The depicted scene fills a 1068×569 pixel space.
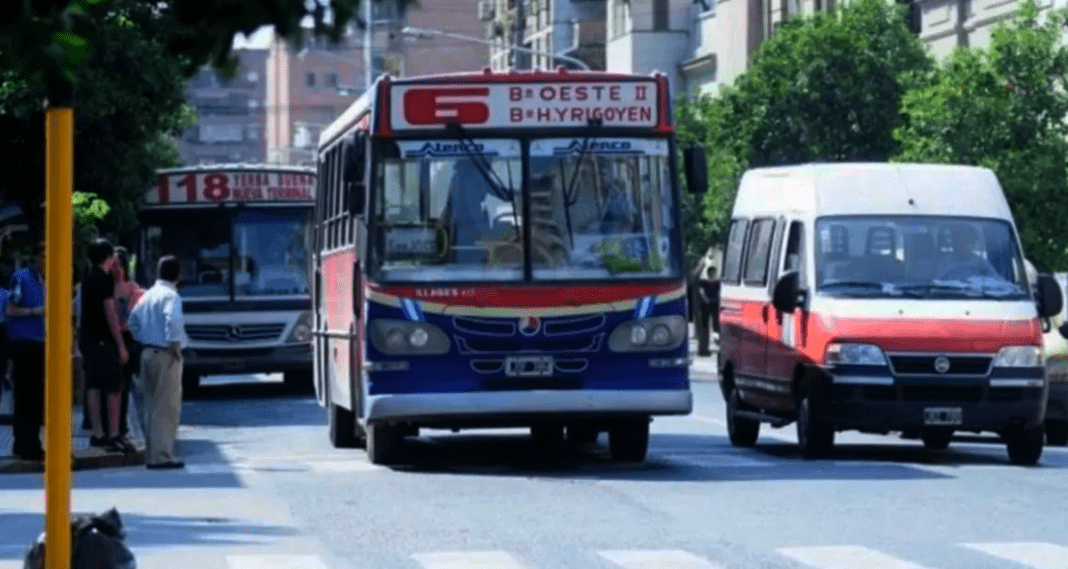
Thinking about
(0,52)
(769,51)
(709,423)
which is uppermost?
(769,51)

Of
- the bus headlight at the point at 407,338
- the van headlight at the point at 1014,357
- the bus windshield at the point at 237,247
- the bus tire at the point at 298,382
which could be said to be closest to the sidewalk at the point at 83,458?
the bus headlight at the point at 407,338

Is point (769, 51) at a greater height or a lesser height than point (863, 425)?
greater

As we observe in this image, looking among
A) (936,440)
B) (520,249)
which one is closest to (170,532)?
(520,249)

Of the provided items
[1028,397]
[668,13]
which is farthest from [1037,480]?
[668,13]

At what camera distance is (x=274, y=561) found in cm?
1372

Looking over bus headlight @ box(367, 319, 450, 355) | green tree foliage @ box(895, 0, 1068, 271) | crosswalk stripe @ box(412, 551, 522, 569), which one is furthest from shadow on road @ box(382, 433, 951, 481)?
green tree foliage @ box(895, 0, 1068, 271)

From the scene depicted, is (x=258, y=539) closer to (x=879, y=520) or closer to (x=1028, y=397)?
(x=879, y=520)

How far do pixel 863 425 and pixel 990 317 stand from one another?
4.04ft

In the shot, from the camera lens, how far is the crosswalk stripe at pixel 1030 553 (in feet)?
43.2

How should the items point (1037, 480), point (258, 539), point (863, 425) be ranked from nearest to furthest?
point (258, 539) < point (1037, 480) < point (863, 425)

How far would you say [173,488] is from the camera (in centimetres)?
1947

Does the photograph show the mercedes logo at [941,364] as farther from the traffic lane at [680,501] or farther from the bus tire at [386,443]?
the bus tire at [386,443]

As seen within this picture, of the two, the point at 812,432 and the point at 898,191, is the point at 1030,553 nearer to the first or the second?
the point at 812,432

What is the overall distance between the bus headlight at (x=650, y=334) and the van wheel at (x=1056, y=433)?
5.95 meters
